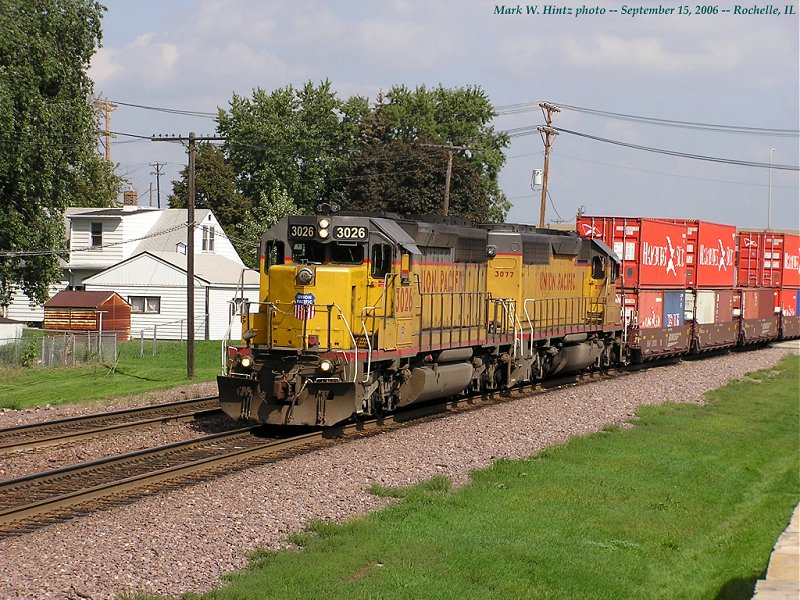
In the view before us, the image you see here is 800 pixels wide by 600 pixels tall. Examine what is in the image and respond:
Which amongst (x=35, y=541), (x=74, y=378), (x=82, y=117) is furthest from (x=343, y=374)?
(x=82, y=117)

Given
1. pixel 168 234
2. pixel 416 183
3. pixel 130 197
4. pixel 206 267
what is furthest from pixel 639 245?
pixel 130 197

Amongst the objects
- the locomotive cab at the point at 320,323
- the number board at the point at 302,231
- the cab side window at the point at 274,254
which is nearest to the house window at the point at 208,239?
the cab side window at the point at 274,254

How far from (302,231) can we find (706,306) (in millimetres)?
20310

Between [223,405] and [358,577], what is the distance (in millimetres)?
8224

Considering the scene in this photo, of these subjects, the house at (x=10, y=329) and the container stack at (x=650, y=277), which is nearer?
the container stack at (x=650, y=277)

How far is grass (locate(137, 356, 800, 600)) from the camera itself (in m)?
8.55

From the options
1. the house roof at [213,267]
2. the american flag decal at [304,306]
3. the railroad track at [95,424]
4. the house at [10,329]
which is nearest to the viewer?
the railroad track at [95,424]

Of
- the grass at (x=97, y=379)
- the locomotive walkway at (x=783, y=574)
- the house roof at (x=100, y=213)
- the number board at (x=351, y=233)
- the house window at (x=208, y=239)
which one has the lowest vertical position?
the grass at (x=97, y=379)

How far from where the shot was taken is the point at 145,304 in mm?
47750

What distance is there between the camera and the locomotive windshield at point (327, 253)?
16.7 metres

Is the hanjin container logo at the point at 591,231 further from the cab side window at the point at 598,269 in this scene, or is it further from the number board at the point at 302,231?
the number board at the point at 302,231

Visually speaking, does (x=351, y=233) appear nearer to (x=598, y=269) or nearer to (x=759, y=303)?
(x=598, y=269)

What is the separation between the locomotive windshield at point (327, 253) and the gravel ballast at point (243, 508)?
9.98 feet

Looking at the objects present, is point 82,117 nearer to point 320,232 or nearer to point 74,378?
point 74,378
